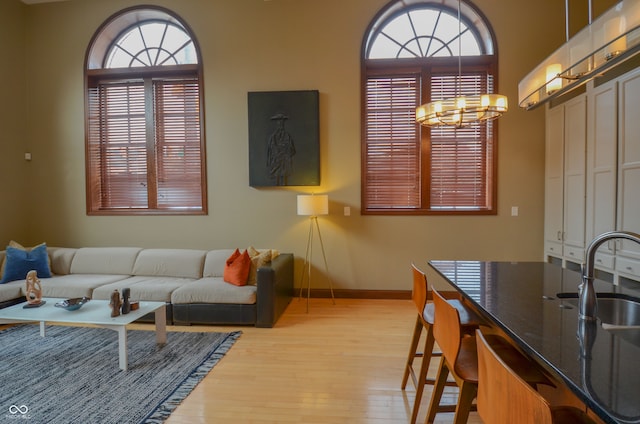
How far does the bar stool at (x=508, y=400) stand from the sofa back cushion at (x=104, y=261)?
4.44 m

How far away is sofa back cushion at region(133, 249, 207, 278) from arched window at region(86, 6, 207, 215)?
679 mm

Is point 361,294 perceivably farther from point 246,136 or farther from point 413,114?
point 246,136

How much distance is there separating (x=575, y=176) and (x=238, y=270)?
385 cm

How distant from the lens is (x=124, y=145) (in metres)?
4.92

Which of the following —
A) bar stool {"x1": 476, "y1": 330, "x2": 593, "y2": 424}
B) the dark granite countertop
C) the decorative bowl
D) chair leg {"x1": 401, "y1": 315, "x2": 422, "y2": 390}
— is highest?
the dark granite countertop

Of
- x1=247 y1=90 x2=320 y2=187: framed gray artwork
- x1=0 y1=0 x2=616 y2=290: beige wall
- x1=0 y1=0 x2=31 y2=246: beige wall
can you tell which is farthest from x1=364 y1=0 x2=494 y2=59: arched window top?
x1=0 y1=0 x2=31 y2=246: beige wall

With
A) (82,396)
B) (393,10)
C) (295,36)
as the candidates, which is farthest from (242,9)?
(82,396)

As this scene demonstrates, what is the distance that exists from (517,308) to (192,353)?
103 inches

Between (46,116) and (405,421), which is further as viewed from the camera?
(46,116)

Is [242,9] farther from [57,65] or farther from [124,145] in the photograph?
[57,65]

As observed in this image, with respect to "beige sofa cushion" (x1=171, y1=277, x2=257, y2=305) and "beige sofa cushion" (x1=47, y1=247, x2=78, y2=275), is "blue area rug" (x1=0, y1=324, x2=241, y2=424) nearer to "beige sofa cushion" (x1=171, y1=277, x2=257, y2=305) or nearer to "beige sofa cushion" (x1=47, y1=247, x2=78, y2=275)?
"beige sofa cushion" (x1=171, y1=277, x2=257, y2=305)

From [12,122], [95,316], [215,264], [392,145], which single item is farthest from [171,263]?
[392,145]

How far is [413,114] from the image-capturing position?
15.0ft

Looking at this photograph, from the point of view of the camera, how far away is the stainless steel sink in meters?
1.47
